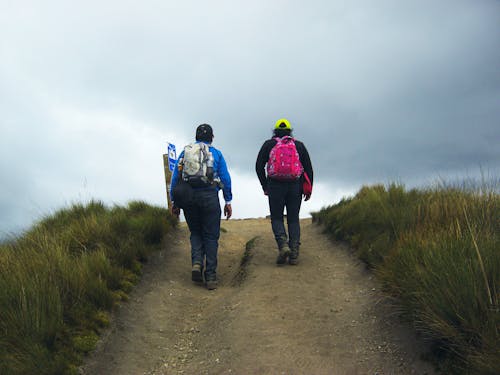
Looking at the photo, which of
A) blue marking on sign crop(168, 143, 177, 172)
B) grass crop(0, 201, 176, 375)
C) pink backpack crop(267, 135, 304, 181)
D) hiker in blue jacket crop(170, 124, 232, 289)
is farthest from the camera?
blue marking on sign crop(168, 143, 177, 172)

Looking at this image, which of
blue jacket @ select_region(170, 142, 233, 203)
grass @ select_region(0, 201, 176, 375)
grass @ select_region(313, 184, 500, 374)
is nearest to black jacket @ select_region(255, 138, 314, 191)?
blue jacket @ select_region(170, 142, 233, 203)

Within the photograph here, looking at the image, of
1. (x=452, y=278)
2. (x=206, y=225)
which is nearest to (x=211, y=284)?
(x=206, y=225)

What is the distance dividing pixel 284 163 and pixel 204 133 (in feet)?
4.67

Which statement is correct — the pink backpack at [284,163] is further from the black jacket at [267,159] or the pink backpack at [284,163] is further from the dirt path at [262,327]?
the dirt path at [262,327]

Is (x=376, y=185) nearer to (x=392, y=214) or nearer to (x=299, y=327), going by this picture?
(x=392, y=214)

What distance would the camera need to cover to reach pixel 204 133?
276 inches

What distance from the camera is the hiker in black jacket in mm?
7242

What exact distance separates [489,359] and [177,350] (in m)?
3.19

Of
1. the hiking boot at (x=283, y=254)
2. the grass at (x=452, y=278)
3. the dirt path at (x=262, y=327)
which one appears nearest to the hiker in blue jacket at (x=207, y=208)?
the dirt path at (x=262, y=327)

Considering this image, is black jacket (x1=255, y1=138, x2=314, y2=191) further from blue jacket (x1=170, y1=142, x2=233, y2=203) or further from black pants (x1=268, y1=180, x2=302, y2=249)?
blue jacket (x1=170, y1=142, x2=233, y2=203)

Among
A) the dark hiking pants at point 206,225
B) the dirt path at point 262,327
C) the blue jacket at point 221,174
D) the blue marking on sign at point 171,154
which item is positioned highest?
the blue marking on sign at point 171,154

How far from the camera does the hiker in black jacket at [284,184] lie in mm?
7242

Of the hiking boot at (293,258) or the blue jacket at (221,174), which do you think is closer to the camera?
the blue jacket at (221,174)

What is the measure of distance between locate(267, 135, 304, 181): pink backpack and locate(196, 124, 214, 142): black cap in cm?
110
